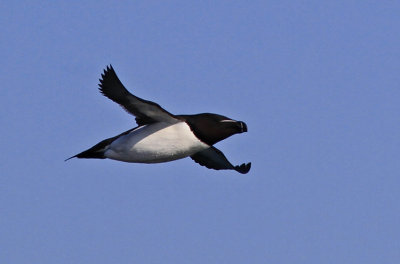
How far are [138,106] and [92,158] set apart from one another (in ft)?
7.08

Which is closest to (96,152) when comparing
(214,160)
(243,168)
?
(214,160)

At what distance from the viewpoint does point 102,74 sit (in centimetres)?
2003

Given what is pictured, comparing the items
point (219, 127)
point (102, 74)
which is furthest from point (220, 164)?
point (102, 74)

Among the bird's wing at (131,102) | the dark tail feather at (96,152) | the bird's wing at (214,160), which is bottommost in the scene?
the dark tail feather at (96,152)

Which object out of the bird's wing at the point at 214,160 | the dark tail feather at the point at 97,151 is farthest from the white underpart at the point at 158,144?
the bird's wing at the point at 214,160

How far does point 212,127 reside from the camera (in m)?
20.9

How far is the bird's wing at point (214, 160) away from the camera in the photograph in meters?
24.0

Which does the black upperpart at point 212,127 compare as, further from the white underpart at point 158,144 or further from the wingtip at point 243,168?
the wingtip at point 243,168

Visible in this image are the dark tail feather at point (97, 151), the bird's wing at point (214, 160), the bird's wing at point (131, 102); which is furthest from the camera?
the bird's wing at point (214, 160)

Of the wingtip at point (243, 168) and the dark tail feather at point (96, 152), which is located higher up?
the wingtip at point (243, 168)

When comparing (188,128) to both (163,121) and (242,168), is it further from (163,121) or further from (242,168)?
(242,168)

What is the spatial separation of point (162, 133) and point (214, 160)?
147 inches

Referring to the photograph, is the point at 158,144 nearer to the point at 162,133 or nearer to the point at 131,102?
the point at 162,133

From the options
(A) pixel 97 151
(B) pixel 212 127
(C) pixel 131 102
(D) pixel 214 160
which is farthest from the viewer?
(D) pixel 214 160
